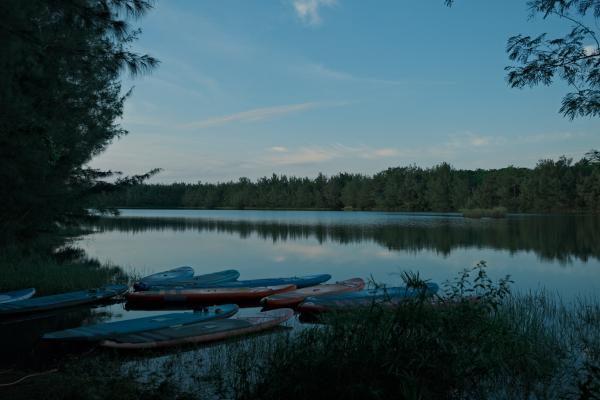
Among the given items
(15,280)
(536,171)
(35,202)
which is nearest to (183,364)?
(35,202)

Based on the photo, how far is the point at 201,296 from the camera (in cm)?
1229

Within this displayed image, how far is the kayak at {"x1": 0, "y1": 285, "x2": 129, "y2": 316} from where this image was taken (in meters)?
9.74

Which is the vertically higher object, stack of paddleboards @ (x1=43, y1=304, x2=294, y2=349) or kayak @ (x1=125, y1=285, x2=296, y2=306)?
stack of paddleboards @ (x1=43, y1=304, x2=294, y2=349)

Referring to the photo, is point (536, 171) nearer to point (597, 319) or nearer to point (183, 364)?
point (597, 319)

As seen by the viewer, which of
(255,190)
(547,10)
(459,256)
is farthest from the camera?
(255,190)

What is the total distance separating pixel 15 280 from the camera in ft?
38.8

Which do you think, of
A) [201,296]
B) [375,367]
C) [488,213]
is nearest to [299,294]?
[201,296]

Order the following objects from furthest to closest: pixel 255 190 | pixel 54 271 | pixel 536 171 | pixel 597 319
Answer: pixel 255 190, pixel 536 171, pixel 54 271, pixel 597 319

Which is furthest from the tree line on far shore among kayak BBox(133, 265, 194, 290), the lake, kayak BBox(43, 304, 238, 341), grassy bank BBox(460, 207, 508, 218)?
kayak BBox(43, 304, 238, 341)

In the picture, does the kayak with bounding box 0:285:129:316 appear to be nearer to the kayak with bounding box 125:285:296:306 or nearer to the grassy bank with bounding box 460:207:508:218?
the kayak with bounding box 125:285:296:306

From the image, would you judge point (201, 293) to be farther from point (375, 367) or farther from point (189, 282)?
point (375, 367)

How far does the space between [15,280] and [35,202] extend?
111 inches

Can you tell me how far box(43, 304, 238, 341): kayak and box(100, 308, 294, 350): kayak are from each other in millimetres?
185

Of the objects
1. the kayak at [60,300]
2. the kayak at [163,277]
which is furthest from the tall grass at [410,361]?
the kayak at [163,277]
